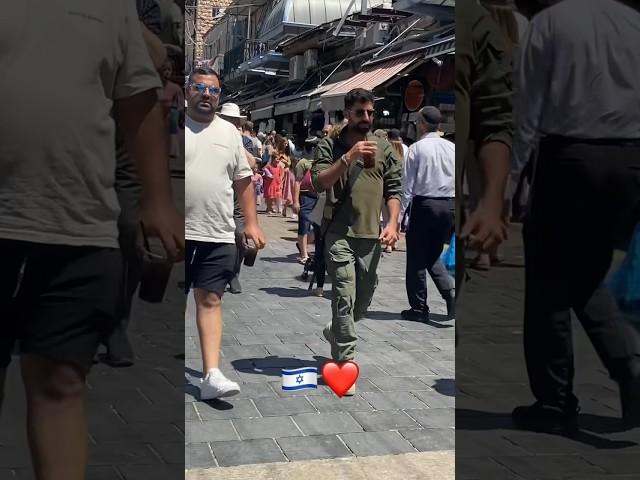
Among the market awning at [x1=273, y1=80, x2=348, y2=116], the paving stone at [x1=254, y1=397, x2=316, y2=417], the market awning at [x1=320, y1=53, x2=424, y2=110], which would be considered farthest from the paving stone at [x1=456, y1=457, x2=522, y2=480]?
the market awning at [x1=273, y1=80, x2=348, y2=116]

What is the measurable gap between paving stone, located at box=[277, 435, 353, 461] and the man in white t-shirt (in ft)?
2.48

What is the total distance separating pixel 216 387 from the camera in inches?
196

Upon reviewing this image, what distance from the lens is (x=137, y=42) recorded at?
218cm

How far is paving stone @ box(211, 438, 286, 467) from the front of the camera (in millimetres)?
4051

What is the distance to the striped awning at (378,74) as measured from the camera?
17578 mm

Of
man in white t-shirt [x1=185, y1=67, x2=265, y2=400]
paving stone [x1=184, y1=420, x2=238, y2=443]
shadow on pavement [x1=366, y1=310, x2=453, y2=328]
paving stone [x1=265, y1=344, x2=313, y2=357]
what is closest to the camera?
paving stone [x1=184, y1=420, x2=238, y2=443]

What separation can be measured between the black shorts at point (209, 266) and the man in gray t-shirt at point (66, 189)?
9.44ft

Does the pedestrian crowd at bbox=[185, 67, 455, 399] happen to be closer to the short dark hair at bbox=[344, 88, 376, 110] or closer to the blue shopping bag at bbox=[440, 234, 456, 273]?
the short dark hair at bbox=[344, 88, 376, 110]

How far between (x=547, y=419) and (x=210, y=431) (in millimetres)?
2484

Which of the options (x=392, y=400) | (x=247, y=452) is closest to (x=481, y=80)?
(x=247, y=452)

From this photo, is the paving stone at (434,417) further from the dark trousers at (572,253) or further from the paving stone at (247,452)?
the dark trousers at (572,253)

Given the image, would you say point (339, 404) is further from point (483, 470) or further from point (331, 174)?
point (483, 470)

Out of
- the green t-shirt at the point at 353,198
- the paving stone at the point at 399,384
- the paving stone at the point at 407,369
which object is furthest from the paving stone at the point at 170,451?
the paving stone at the point at 407,369

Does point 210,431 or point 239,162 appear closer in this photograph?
point 210,431
